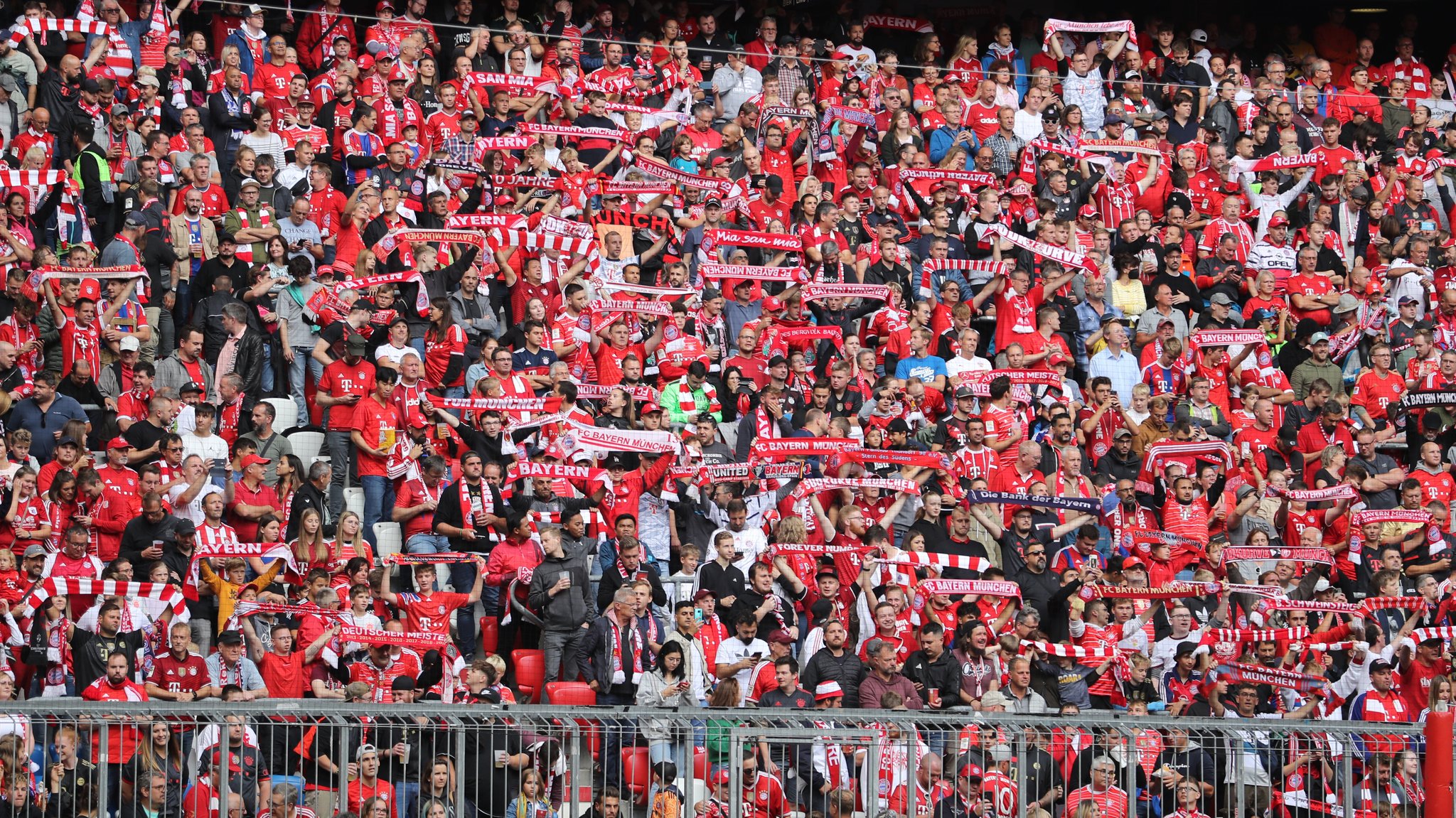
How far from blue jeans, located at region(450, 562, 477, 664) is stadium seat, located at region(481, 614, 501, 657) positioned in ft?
0.28

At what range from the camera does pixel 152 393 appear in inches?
677

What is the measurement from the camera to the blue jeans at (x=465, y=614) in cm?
1582

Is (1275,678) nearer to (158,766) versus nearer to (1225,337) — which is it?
(1225,337)

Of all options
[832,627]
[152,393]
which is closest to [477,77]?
[152,393]

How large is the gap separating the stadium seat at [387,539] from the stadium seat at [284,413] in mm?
1364

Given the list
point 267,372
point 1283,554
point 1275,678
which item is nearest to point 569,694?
point 267,372

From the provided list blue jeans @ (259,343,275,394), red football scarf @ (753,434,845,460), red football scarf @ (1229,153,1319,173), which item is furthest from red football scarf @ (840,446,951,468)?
red football scarf @ (1229,153,1319,173)

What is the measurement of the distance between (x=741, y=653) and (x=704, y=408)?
3606 mm

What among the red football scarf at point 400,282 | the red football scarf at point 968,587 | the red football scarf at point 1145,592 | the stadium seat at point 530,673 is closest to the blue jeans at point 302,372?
the red football scarf at point 400,282

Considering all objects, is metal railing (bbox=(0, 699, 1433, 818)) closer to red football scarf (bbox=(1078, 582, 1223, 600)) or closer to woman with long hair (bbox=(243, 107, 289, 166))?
red football scarf (bbox=(1078, 582, 1223, 600))

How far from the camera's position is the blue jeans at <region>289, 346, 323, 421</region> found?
59.0 ft

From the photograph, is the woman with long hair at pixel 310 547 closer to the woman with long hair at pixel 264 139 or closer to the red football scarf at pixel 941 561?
the red football scarf at pixel 941 561

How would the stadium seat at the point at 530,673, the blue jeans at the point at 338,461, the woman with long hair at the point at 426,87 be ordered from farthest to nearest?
the woman with long hair at the point at 426,87
the blue jeans at the point at 338,461
the stadium seat at the point at 530,673

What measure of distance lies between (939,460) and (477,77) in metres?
6.64
